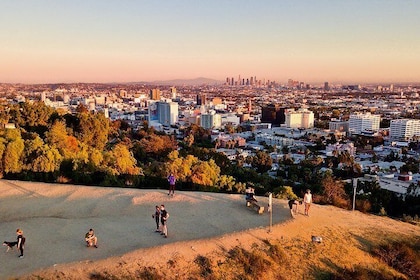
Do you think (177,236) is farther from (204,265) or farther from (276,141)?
(276,141)

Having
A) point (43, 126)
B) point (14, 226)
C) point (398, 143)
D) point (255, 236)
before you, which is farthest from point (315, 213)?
point (398, 143)

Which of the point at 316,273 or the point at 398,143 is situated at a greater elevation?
the point at 316,273

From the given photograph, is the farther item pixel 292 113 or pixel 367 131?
pixel 292 113

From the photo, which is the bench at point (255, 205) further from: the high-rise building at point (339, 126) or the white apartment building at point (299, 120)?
the white apartment building at point (299, 120)

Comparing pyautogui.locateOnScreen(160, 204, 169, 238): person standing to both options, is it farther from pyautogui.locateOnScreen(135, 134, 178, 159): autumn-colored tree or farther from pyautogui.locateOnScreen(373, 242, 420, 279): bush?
pyautogui.locateOnScreen(135, 134, 178, 159): autumn-colored tree

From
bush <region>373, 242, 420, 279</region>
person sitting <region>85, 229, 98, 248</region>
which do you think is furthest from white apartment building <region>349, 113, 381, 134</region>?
person sitting <region>85, 229, 98, 248</region>

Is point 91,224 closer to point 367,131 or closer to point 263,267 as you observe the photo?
point 263,267

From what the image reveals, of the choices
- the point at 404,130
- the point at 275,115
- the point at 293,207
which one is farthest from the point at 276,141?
the point at 293,207
